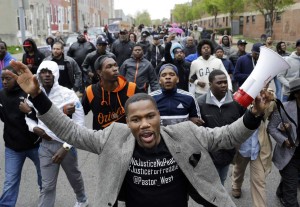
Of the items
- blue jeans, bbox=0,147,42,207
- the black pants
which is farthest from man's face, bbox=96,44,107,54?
the black pants

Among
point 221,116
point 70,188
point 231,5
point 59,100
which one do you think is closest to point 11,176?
point 59,100

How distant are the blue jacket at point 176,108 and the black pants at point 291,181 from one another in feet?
3.54

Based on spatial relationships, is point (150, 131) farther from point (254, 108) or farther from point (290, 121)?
point (290, 121)

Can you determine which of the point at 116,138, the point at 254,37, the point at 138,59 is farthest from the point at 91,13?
the point at 116,138

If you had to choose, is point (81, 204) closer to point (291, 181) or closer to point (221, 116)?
point (221, 116)

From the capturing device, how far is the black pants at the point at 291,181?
3889 mm

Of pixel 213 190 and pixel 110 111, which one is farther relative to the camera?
pixel 110 111

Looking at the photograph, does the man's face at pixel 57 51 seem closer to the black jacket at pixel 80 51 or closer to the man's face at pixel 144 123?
the black jacket at pixel 80 51

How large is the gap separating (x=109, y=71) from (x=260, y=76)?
210 centimetres

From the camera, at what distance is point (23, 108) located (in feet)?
12.3

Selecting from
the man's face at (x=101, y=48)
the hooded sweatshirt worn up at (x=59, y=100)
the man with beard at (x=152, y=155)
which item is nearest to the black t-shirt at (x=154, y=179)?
the man with beard at (x=152, y=155)

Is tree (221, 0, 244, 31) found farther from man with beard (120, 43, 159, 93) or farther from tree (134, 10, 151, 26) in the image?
tree (134, 10, 151, 26)

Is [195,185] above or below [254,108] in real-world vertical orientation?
below

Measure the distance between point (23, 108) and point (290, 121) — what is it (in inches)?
106
